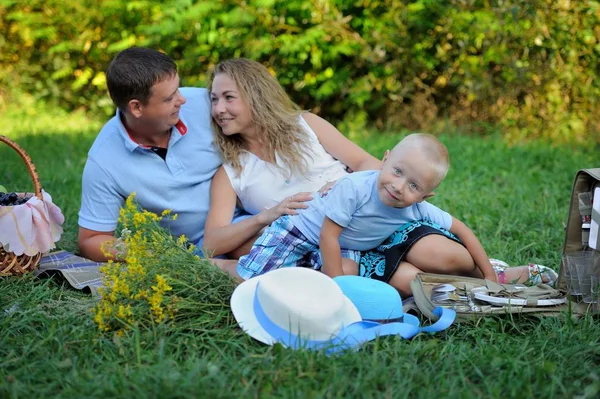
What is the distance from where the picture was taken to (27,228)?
137 inches

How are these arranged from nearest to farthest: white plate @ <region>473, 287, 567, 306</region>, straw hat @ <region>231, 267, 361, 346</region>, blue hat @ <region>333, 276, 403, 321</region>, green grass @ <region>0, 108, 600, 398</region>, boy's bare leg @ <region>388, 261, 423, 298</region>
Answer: green grass @ <region>0, 108, 600, 398</region> → straw hat @ <region>231, 267, 361, 346</region> → blue hat @ <region>333, 276, 403, 321</region> → white plate @ <region>473, 287, 567, 306</region> → boy's bare leg @ <region>388, 261, 423, 298</region>

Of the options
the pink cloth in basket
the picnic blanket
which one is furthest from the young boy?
the pink cloth in basket

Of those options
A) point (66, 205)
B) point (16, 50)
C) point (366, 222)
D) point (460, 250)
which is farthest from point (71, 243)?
point (16, 50)

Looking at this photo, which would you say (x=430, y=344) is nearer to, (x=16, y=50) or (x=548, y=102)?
(x=548, y=102)

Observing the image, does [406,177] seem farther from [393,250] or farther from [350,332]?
[350,332]

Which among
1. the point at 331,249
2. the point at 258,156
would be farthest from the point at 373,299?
the point at 258,156

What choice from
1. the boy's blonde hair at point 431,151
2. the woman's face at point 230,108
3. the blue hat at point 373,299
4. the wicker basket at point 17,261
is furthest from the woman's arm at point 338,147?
the wicker basket at point 17,261

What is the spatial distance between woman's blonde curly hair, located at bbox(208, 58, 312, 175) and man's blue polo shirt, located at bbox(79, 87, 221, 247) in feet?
0.43

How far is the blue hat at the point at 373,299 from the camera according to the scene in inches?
116

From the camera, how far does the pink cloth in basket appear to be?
342cm

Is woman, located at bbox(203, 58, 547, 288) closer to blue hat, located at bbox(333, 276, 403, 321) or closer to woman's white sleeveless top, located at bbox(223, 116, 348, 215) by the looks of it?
woman's white sleeveless top, located at bbox(223, 116, 348, 215)

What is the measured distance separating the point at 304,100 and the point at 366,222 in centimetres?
591

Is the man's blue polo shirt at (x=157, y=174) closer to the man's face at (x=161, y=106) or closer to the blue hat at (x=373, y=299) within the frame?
the man's face at (x=161, y=106)

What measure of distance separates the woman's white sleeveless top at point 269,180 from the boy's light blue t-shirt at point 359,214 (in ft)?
0.92
